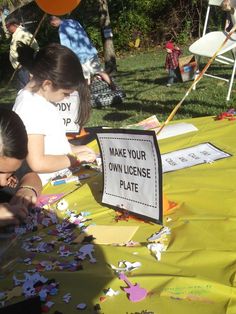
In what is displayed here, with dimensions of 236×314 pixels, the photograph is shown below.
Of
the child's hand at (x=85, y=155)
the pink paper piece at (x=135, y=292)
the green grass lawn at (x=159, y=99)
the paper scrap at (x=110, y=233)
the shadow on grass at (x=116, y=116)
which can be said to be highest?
the child's hand at (x=85, y=155)

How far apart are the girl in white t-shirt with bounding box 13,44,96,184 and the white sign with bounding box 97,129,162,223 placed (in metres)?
0.38

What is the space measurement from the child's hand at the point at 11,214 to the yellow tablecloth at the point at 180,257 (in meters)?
0.22

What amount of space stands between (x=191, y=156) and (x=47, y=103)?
715 millimetres

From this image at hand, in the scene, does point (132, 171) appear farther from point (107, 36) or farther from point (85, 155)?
point (107, 36)

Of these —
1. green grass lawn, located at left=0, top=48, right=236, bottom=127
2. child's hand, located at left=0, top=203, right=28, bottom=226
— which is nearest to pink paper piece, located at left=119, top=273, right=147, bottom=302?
child's hand, located at left=0, top=203, right=28, bottom=226

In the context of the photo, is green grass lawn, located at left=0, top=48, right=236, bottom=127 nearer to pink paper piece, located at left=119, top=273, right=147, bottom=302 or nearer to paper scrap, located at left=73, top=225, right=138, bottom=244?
paper scrap, located at left=73, top=225, right=138, bottom=244

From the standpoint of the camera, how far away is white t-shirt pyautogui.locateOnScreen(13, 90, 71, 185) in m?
2.09

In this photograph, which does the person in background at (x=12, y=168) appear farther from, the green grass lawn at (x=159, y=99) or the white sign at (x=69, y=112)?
the green grass lawn at (x=159, y=99)

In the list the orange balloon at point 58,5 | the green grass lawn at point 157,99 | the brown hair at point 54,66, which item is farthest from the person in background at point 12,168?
the green grass lawn at point 157,99

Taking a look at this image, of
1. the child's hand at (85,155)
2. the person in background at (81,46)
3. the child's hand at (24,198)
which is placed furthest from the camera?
the person in background at (81,46)

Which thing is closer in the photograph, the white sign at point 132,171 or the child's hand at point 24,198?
the white sign at point 132,171

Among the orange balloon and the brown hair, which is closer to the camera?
the brown hair

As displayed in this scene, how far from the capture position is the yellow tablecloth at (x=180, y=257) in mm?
1144

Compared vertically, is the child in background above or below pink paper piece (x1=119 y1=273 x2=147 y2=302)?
above
